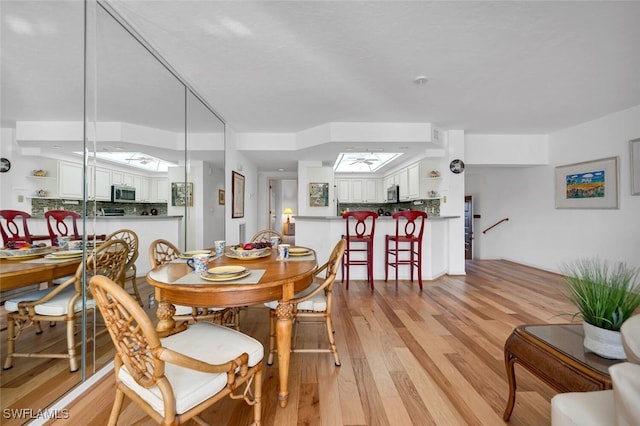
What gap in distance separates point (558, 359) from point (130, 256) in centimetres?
273

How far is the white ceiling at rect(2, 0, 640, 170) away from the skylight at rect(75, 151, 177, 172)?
37.1 inches

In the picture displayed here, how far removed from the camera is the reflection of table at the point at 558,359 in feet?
2.92

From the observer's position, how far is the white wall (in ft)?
11.6

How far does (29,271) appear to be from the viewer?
1.26 meters

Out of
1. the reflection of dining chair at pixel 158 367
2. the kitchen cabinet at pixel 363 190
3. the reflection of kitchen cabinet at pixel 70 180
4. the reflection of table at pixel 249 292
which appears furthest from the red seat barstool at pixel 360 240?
the kitchen cabinet at pixel 363 190

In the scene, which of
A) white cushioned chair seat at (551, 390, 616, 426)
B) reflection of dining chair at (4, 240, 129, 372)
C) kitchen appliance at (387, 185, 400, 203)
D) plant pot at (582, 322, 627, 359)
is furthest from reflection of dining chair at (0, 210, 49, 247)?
kitchen appliance at (387, 185, 400, 203)

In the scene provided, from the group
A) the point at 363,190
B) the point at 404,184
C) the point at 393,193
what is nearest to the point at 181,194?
the point at 404,184

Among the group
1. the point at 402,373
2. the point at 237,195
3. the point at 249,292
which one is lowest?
the point at 402,373

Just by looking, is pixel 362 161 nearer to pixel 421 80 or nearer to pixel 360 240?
pixel 360 240

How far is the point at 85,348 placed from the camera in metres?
1.58

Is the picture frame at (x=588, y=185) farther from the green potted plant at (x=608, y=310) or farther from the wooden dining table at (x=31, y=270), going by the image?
the wooden dining table at (x=31, y=270)

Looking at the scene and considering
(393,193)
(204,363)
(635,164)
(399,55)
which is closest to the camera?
(204,363)

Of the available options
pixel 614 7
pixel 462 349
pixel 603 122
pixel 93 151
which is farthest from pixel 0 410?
pixel 603 122

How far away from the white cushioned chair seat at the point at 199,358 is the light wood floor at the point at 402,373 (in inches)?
19.2
